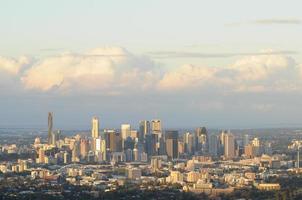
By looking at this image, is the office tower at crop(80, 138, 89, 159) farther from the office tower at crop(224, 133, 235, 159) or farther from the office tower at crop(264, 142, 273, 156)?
the office tower at crop(264, 142, 273, 156)

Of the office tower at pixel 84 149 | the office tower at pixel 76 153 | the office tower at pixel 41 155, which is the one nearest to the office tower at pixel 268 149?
the office tower at pixel 84 149

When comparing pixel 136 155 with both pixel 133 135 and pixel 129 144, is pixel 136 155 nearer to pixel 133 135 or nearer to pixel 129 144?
pixel 129 144

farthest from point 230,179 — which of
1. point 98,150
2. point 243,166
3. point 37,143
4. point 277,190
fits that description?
point 37,143

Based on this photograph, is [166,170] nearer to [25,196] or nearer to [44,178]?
[44,178]

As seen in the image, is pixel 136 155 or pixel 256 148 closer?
pixel 136 155

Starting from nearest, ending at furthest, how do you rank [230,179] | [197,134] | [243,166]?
[230,179] < [243,166] < [197,134]

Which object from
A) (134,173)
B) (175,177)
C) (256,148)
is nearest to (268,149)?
(256,148)

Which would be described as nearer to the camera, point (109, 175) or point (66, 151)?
point (109, 175)

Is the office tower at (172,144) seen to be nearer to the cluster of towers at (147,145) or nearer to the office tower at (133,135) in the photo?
the cluster of towers at (147,145)
